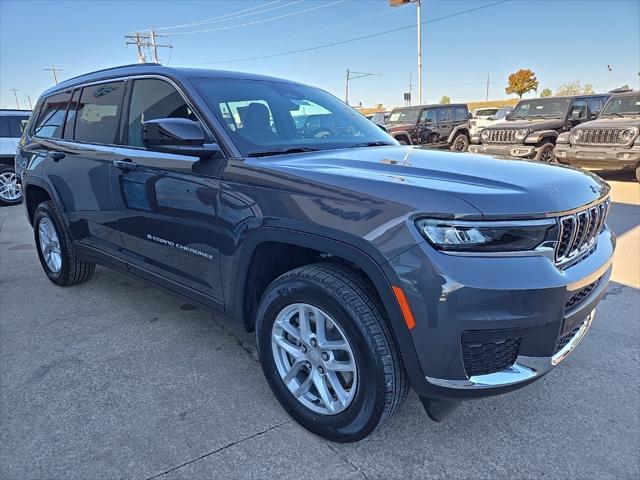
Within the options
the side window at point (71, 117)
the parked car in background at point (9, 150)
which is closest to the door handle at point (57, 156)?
the side window at point (71, 117)

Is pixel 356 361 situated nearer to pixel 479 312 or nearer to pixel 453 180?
pixel 479 312

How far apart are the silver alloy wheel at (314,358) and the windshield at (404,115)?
1551 centimetres

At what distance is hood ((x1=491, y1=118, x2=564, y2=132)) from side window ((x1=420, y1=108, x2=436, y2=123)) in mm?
4107

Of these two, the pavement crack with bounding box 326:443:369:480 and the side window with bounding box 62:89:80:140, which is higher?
the side window with bounding box 62:89:80:140

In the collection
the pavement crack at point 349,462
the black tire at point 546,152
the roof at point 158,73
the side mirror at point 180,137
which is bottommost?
the pavement crack at point 349,462

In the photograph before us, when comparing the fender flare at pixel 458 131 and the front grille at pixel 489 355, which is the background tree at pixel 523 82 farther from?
the front grille at pixel 489 355

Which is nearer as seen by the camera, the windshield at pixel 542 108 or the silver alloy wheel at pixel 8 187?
the silver alloy wheel at pixel 8 187

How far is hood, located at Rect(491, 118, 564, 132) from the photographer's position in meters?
11.9

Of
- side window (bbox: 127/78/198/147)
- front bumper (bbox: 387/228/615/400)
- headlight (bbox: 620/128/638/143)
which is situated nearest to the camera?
front bumper (bbox: 387/228/615/400)

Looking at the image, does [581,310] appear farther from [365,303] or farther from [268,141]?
[268,141]

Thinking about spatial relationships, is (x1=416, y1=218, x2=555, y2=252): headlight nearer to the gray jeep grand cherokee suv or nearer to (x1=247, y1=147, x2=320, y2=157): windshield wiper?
the gray jeep grand cherokee suv

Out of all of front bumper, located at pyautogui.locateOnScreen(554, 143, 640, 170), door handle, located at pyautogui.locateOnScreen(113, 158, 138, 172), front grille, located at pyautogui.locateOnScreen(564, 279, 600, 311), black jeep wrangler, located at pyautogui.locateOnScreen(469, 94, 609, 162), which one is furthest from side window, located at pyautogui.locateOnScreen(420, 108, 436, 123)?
front grille, located at pyautogui.locateOnScreen(564, 279, 600, 311)

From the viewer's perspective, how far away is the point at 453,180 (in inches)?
78.0

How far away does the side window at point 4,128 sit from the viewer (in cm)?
962
